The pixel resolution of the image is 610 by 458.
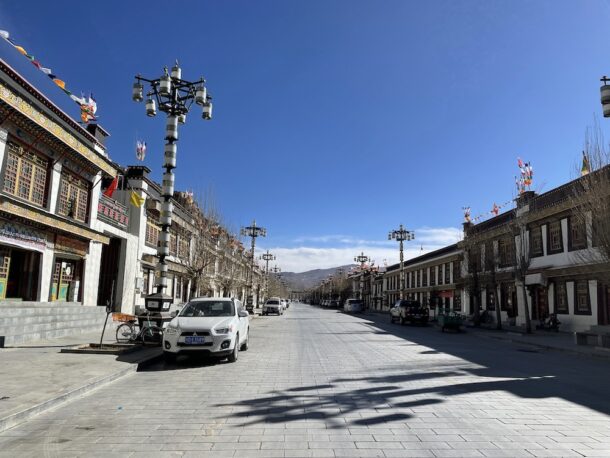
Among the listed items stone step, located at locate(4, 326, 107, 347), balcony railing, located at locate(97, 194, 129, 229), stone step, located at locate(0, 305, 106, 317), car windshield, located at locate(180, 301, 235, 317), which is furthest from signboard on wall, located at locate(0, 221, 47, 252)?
car windshield, located at locate(180, 301, 235, 317)

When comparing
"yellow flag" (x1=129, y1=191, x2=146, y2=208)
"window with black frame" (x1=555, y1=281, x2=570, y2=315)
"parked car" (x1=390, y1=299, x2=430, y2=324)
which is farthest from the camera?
"parked car" (x1=390, y1=299, x2=430, y2=324)

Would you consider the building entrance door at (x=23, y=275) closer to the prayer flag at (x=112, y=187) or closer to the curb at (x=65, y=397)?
the prayer flag at (x=112, y=187)

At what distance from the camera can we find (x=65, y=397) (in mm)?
7344

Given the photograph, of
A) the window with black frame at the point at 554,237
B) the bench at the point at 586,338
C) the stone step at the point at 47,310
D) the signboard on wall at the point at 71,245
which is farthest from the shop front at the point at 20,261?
the window with black frame at the point at 554,237

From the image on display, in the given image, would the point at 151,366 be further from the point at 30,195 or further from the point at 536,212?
the point at 536,212

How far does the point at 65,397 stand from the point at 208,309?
5708 millimetres

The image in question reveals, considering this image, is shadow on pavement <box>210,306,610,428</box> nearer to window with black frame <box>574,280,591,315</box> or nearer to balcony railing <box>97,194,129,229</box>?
window with black frame <box>574,280,591,315</box>

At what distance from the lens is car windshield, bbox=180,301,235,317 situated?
41.7ft

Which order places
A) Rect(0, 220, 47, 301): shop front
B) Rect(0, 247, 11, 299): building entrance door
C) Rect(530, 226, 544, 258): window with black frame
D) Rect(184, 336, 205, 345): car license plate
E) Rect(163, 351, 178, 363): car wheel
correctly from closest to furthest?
1. Rect(184, 336, 205, 345): car license plate
2. Rect(163, 351, 178, 363): car wheel
3. Rect(0, 220, 47, 301): shop front
4. Rect(0, 247, 11, 299): building entrance door
5. Rect(530, 226, 544, 258): window with black frame

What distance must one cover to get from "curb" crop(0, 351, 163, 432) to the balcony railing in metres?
13.4

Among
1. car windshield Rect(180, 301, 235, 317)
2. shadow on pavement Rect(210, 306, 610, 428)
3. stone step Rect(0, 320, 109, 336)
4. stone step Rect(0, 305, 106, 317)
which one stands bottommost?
shadow on pavement Rect(210, 306, 610, 428)

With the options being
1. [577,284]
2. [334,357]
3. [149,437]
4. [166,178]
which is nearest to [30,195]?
[166,178]

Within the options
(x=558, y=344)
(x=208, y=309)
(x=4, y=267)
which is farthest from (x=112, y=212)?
(x=558, y=344)

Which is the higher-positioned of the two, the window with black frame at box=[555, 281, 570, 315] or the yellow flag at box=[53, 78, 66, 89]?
the yellow flag at box=[53, 78, 66, 89]
